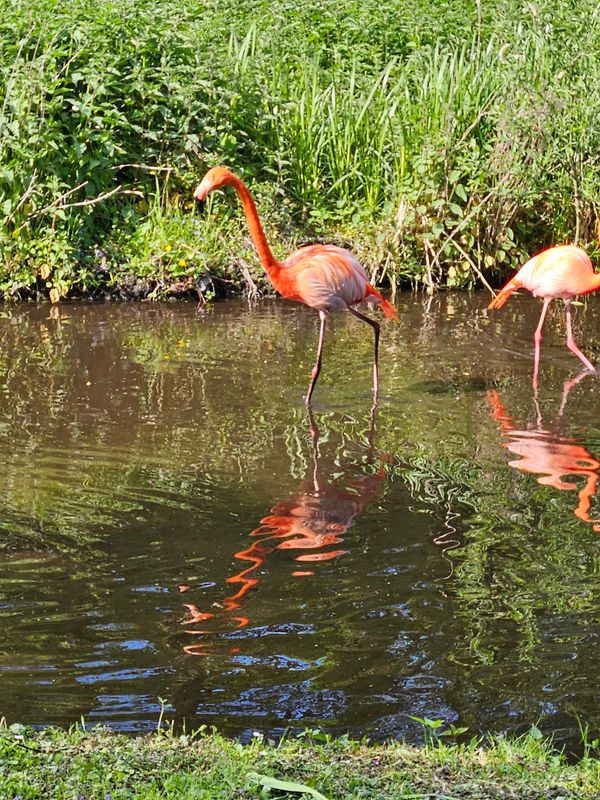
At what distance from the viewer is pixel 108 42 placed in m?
10.1

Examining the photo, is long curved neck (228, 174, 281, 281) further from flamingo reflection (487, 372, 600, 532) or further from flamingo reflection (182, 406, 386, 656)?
flamingo reflection (487, 372, 600, 532)

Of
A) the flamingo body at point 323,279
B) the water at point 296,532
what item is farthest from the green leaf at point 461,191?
the flamingo body at point 323,279

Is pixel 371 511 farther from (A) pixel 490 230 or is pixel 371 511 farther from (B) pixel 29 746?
(A) pixel 490 230

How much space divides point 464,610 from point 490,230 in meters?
6.05

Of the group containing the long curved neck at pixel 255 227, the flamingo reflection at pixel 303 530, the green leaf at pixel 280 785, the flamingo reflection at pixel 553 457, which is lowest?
the flamingo reflection at pixel 303 530

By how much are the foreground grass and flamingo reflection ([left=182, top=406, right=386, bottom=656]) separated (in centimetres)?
95

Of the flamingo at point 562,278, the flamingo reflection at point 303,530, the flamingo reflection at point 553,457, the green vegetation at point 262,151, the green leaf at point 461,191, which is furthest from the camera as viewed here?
the green leaf at point 461,191

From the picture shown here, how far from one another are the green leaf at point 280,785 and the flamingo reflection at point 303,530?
45.9 inches

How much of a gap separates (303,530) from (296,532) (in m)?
0.05

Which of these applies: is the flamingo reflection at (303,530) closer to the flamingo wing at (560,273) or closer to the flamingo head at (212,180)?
the flamingo head at (212,180)

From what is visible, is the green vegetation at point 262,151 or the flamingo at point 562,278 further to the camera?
the green vegetation at point 262,151

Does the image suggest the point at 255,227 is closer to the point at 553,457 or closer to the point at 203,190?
the point at 203,190

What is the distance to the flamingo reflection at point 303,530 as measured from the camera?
445cm

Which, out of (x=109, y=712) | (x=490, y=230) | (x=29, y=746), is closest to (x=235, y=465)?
(x=109, y=712)
